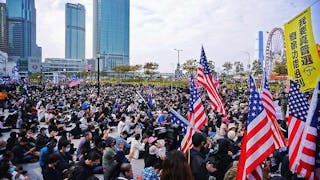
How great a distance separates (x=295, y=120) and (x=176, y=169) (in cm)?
295

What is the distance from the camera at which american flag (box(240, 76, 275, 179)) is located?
173 inches

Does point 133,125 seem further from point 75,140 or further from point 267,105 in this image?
point 267,105

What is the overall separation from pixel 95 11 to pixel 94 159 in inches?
7207

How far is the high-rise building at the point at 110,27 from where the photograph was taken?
586 feet

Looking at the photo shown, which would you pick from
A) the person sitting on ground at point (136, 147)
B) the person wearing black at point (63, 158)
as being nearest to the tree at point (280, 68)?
the person sitting on ground at point (136, 147)

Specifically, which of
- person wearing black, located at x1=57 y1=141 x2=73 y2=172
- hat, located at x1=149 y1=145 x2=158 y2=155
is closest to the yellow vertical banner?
hat, located at x1=149 y1=145 x2=158 y2=155

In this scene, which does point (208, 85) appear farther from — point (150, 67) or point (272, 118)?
point (150, 67)

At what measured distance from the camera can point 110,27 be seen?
181m

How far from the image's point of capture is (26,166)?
11.4m

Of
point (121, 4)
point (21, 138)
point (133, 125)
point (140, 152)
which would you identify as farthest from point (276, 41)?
point (121, 4)

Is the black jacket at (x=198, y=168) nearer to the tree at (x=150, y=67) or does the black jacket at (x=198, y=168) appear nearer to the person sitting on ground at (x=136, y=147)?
the person sitting on ground at (x=136, y=147)

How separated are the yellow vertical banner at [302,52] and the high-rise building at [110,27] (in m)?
172

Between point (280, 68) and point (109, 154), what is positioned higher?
point (280, 68)

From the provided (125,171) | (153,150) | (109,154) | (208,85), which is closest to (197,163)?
(125,171)
